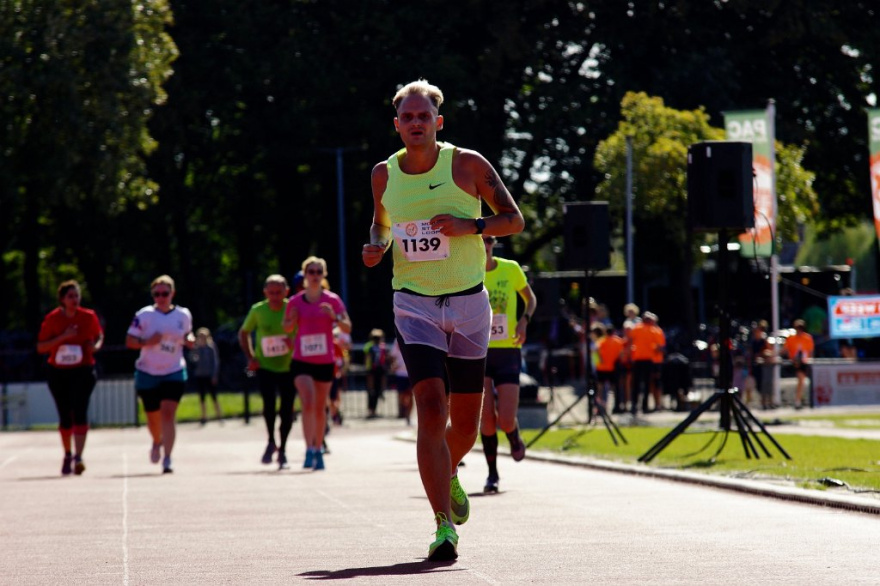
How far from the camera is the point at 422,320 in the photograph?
7762 millimetres

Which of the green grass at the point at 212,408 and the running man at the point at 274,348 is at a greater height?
the running man at the point at 274,348

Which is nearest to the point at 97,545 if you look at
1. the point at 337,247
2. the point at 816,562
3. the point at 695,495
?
the point at 816,562

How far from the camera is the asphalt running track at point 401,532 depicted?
7344 millimetres

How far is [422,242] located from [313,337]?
810 centimetres

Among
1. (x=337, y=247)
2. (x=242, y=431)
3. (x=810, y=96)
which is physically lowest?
(x=242, y=431)

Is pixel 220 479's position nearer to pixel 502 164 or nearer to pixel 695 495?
pixel 695 495

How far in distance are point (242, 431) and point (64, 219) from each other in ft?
61.0

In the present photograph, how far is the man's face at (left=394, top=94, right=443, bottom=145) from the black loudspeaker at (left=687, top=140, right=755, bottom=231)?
802 centimetres

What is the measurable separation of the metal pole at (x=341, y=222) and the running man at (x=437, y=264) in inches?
1464

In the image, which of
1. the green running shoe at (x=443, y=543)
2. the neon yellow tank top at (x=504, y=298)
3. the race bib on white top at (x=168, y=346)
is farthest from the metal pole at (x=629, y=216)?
the green running shoe at (x=443, y=543)

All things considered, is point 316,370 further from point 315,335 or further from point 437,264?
point 437,264

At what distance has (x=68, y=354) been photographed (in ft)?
53.0

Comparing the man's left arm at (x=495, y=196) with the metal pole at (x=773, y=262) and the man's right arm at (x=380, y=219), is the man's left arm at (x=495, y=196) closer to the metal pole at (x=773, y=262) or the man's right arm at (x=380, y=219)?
the man's right arm at (x=380, y=219)

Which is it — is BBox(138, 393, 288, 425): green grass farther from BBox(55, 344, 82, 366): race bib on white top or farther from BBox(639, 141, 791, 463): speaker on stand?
BBox(639, 141, 791, 463): speaker on stand
